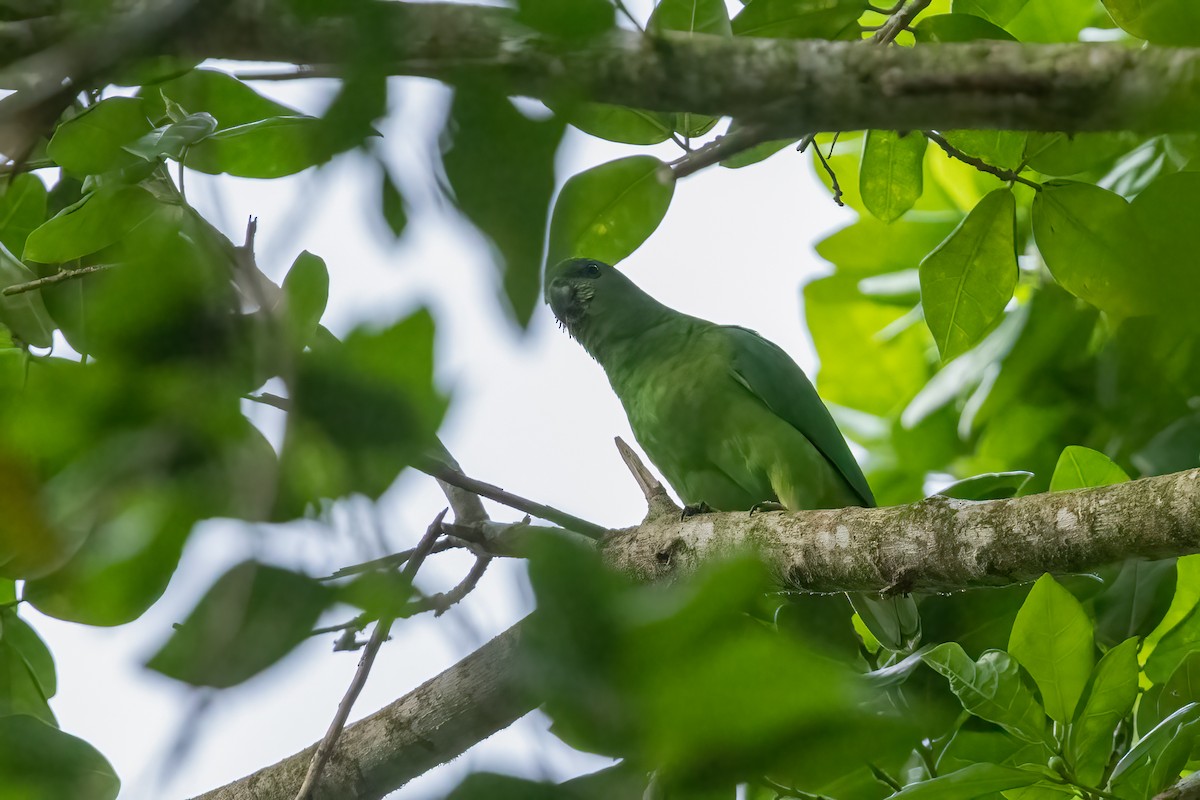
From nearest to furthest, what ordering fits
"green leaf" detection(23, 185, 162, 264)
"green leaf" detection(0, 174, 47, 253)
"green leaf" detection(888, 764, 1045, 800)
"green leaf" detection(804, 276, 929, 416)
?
"green leaf" detection(23, 185, 162, 264), "green leaf" detection(888, 764, 1045, 800), "green leaf" detection(0, 174, 47, 253), "green leaf" detection(804, 276, 929, 416)

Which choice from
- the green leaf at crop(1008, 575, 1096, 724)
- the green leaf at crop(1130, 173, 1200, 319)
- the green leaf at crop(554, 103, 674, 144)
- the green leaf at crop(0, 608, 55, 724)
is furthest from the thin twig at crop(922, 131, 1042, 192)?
the green leaf at crop(0, 608, 55, 724)

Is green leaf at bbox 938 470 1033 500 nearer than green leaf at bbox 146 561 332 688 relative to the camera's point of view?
No

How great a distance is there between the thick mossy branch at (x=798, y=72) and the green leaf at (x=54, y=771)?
14.0 inches

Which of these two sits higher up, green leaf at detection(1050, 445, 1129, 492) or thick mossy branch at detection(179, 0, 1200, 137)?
thick mossy branch at detection(179, 0, 1200, 137)

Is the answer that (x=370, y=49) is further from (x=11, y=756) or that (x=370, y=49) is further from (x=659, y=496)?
(x=659, y=496)

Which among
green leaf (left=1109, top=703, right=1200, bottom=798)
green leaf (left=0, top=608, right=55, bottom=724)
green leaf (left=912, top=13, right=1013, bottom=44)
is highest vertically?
green leaf (left=912, top=13, right=1013, bottom=44)

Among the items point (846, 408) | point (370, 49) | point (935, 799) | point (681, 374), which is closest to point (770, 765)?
point (370, 49)

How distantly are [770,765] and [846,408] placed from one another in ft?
8.15

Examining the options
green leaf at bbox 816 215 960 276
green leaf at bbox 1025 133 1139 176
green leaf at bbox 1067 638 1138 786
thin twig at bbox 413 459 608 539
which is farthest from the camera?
green leaf at bbox 816 215 960 276

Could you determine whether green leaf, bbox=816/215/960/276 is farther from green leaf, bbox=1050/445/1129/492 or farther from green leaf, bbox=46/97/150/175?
green leaf, bbox=46/97/150/175

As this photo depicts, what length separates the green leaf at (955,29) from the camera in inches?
47.5

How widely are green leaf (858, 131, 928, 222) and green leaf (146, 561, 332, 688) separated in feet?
4.66

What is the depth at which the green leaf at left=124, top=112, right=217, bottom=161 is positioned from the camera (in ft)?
2.33

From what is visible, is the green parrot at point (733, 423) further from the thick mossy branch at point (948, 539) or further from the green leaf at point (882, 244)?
the thick mossy branch at point (948, 539)
